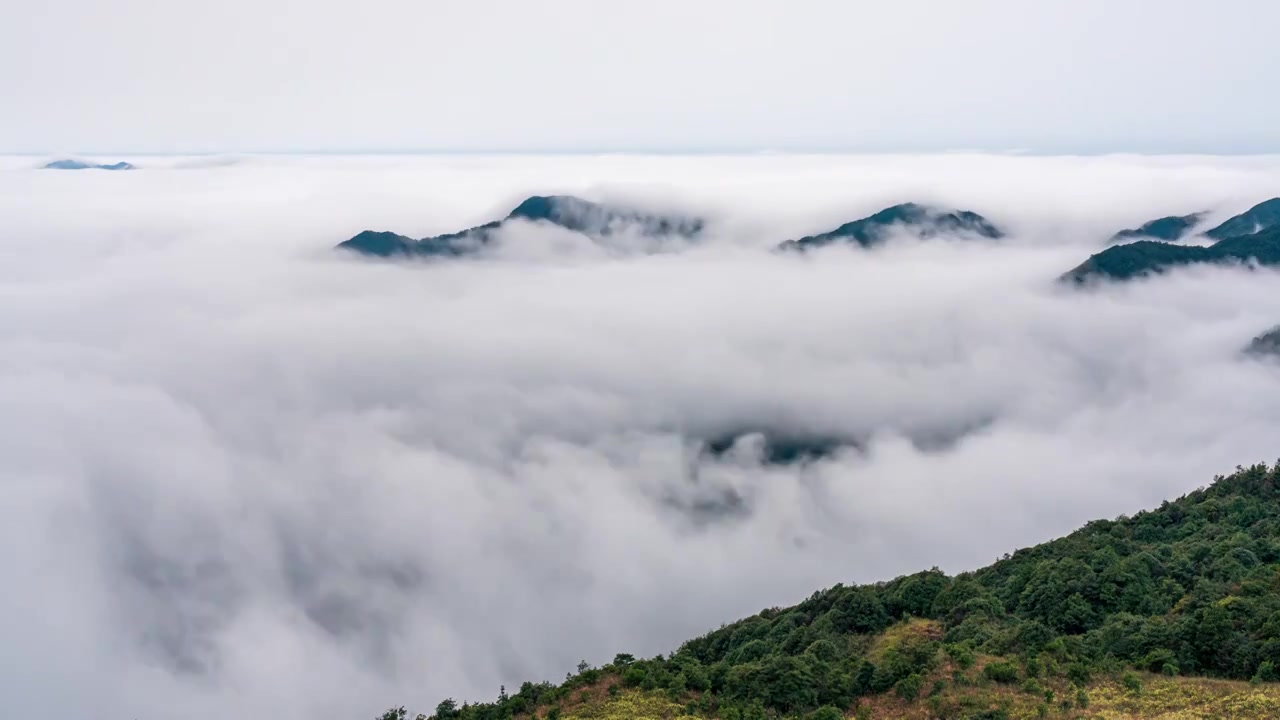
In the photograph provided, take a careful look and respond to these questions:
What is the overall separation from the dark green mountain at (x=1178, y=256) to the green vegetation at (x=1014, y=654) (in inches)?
6206

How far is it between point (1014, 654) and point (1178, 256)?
7580 inches

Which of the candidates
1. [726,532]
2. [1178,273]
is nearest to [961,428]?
[726,532]

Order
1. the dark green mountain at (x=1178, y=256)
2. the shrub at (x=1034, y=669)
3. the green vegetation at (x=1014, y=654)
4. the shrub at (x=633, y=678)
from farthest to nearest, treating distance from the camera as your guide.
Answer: the dark green mountain at (x=1178, y=256), the shrub at (x=633, y=678), the shrub at (x=1034, y=669), the green vegetation at (x=1014, y=654)

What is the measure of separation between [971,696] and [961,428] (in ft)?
426

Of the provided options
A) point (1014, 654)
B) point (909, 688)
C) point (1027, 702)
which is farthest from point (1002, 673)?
point (1014, 654)

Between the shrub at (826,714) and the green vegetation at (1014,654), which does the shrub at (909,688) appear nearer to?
the green vegetation at (1014,654)

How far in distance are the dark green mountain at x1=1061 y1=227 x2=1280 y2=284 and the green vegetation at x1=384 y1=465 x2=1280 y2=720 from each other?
6206 inches

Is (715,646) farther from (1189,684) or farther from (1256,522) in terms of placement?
(1256,522)

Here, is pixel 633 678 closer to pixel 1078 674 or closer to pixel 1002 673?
pixel 1002 673

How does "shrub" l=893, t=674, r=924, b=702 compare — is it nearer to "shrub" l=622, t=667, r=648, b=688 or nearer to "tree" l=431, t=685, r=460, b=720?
"shrub" l=622, t=667, r=648, b=688

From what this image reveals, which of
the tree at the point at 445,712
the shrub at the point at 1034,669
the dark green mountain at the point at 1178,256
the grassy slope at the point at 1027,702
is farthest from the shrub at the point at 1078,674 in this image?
the dark green mountain at the point at 1178,256

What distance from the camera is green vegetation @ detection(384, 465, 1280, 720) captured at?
30.1 metres

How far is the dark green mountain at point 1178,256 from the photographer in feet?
609

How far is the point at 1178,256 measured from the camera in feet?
611
